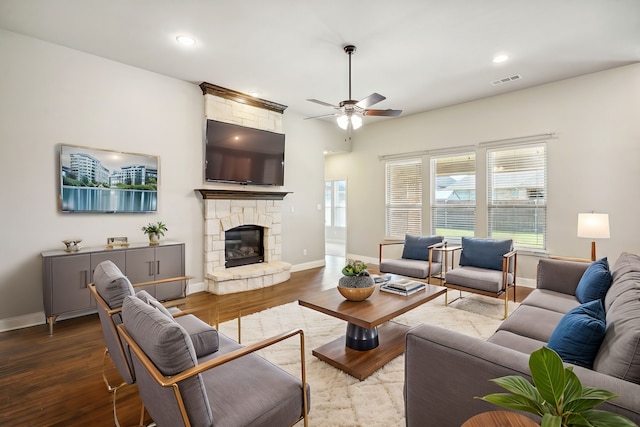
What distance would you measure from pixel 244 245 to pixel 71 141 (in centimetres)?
281

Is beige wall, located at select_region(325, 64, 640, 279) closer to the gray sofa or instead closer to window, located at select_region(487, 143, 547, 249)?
window, located at select_region(487, 143, 547, 249)

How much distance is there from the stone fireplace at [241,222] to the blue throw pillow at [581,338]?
400 centimetres

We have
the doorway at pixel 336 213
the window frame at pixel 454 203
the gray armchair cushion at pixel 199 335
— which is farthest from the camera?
the doorway at pixel 336 213

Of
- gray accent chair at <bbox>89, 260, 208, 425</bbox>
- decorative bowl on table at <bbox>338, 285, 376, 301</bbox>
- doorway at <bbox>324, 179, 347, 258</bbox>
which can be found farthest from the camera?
doorway at <bbox>324, 179, 347, 258</bbox>

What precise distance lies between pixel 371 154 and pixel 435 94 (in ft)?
6.81

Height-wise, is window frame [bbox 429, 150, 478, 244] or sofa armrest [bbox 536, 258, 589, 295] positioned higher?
window frame [bbox 429, 150, 478, 244]

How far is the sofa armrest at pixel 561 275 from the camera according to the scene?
119 inches

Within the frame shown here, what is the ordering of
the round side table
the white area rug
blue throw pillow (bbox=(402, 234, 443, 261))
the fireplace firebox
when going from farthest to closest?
1. the fireplace firebox
2. blue throw pillow (bbox=(402, 234, 443, 261))
3. the white area rug
4. the round side table

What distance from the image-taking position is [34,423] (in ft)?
6.20

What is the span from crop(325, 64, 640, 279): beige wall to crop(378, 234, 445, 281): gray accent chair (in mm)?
1307

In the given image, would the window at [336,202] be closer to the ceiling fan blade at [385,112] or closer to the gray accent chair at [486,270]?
the gray accent chair at [486,270]

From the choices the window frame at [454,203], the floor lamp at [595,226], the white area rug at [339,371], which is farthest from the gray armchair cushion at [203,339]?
the window frame at [454,203]

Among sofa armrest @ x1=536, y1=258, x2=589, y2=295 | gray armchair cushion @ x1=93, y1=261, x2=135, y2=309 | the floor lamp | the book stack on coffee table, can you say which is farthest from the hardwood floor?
the floor lamp

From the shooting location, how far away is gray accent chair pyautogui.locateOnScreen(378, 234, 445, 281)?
427 centimetres
